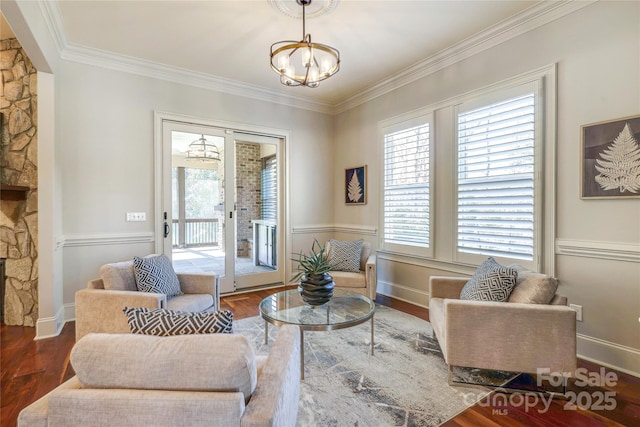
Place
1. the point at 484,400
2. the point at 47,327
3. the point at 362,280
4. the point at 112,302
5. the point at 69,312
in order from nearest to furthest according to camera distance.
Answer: the point at 484,400 → the point at 112,302 → the point at 47,327 → the point at 69,312 → the point at 362,280

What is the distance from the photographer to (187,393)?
3.31 feet

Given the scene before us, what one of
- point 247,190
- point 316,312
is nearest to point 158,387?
point 316,312

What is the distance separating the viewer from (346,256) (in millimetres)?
4137

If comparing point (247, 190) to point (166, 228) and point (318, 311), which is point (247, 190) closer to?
point (166, 228)

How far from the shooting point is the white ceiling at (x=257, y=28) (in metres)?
2.79

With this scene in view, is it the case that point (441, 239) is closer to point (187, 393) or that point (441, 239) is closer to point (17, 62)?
point (187, 393)

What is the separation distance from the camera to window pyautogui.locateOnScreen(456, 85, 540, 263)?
294 cm

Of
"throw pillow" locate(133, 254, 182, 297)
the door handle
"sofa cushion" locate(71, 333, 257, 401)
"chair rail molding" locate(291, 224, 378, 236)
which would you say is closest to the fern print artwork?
"chair rail molding" locate(291, 224, 378, 236)

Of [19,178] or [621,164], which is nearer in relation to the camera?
[621,164]

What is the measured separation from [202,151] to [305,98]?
70.9 inches

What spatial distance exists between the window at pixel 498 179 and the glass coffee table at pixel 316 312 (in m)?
1.47

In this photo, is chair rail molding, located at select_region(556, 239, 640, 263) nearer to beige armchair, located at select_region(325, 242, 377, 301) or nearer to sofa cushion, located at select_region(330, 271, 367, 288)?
beige armchair, located at select_region(325, 242, 377, 301)

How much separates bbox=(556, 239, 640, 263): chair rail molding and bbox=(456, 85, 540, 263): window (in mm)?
224

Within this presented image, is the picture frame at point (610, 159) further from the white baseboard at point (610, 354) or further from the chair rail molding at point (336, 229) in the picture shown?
the chair rail molding at point (336, 229)
